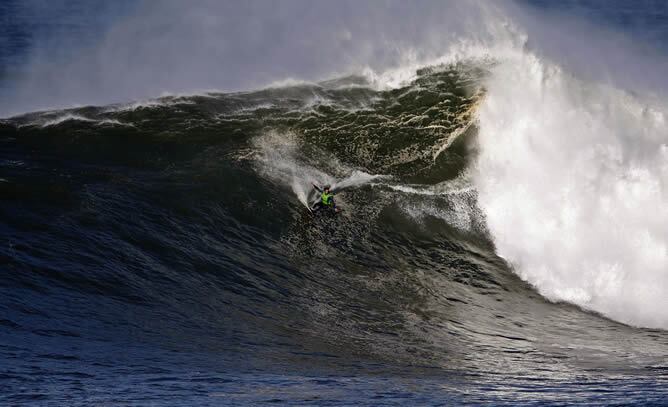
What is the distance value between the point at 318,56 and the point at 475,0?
4.31 m

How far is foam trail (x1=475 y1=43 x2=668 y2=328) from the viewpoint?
53.1 ft

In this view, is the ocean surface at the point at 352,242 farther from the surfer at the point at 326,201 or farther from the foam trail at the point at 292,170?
the surfer at the point at 326,201

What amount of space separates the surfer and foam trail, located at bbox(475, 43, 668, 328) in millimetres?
3549

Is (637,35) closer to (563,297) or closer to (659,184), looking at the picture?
(659,184)

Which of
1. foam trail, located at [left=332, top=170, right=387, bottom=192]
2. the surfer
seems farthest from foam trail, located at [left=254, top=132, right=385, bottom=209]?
the surfer

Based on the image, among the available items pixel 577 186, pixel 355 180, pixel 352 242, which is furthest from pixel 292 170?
pixel 577 186

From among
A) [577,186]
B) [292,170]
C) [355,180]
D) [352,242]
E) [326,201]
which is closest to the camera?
[352,242]

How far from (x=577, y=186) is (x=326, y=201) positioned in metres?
5.76

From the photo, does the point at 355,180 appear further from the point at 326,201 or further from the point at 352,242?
the point at 352,242

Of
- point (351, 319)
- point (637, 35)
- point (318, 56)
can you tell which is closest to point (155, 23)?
point (318, 56)

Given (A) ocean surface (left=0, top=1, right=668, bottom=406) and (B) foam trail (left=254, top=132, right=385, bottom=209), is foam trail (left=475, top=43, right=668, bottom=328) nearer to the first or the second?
(A) ocean surface (left=0, top=1, right=668, bottom=406)

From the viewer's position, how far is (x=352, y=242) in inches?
631

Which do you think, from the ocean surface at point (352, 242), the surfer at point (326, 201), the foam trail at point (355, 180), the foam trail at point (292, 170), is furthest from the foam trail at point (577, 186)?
the surfer at point (326, 201)

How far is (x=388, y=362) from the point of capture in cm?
1173
